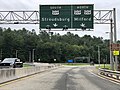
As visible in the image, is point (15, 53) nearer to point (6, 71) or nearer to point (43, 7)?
point (43, 7)

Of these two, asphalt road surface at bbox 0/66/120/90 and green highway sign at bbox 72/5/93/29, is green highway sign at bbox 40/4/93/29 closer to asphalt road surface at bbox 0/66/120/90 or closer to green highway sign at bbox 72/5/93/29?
green highway sign at bbox 72/5/93/29

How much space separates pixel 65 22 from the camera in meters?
39.7

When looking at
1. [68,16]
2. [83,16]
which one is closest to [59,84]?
[68,16]

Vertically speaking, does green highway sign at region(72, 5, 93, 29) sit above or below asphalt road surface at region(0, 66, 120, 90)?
above

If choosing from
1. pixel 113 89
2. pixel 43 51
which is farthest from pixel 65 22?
pixel 43 51

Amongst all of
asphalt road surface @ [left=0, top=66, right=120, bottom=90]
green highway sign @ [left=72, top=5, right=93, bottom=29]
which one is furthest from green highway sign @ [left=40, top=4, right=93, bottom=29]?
asphalt road surface @ [left=0, top=66, right=120, bottom=90]

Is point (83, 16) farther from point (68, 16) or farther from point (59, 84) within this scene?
point (59, 84)

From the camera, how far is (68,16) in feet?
130

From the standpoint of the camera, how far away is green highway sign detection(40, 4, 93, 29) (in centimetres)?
3959

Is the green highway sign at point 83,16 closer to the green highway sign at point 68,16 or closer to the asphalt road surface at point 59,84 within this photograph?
the green highway sign at point 68,16

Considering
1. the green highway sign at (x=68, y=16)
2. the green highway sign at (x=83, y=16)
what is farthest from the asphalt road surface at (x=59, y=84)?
the green highway sign at (x=83, y=16)

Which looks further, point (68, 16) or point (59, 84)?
point (68, 16)

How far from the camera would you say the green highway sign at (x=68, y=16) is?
39594mm

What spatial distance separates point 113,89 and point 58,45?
171 metres
